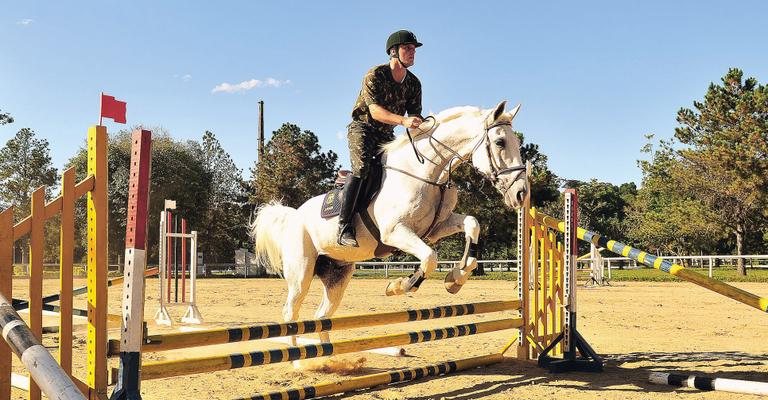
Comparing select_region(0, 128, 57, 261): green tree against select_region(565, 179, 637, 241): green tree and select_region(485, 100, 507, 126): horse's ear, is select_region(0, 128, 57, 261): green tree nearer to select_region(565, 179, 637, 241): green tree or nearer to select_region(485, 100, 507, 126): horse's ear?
select_region(565, 179, 637, 241): green tree

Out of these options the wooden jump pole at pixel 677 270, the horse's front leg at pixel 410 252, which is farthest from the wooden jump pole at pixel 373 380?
the wooden jump pole at pixel 677 270

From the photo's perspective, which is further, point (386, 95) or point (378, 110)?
point (386, 95)

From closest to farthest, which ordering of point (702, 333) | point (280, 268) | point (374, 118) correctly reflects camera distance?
1. point (374, 118)
2. point (280, 268)
3. point (702, 333)

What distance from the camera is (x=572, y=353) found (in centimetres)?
592

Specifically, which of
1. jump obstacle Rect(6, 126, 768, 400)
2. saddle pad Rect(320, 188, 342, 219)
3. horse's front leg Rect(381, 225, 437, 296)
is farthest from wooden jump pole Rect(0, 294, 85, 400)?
saddle pad Rect(320, 188, 342, 219)

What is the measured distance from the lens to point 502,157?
4750mm

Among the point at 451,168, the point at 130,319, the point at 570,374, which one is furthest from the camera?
the point at 570,374

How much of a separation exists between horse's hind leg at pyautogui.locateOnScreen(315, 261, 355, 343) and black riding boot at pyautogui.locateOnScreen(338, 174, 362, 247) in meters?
0.95

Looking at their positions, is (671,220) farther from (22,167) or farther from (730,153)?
(22,167)

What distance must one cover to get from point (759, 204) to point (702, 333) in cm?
2484

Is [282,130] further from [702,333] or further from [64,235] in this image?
[64,235]

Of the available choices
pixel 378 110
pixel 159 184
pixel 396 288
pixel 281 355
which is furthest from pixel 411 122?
pixel 159 184

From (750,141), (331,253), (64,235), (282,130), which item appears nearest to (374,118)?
(331,253)

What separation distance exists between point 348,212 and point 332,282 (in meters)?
1.18
